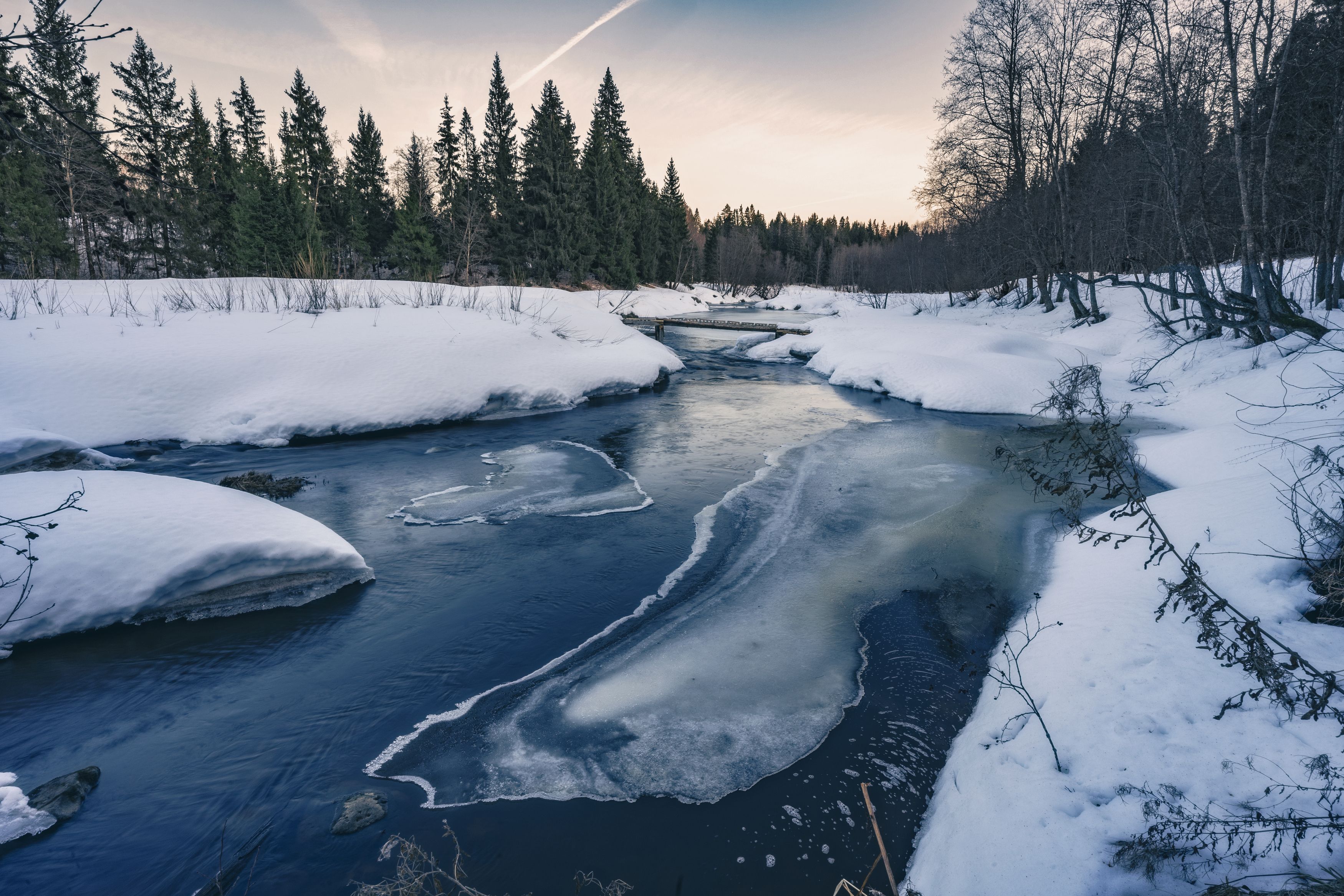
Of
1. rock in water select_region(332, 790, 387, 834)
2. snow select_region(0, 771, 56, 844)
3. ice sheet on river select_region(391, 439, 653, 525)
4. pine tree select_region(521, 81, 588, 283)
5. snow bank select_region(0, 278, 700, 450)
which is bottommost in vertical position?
rock in water select_region(332, 790, 387, 834)

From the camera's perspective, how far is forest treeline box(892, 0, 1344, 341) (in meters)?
9.48

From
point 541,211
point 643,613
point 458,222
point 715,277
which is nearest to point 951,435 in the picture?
point 643,613

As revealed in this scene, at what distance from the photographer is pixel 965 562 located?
5.86m

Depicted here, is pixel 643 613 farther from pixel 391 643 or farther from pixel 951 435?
pixel 951 435

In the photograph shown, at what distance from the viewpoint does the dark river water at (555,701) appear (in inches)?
113

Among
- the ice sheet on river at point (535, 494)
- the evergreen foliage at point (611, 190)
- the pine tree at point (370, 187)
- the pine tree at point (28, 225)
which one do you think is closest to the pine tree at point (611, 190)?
the evergreen foliage at point (611, 190)

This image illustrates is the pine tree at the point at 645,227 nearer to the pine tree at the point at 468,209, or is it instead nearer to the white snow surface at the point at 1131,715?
the pine tree at the point at 468,209

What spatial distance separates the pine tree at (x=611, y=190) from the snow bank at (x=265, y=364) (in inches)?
1120

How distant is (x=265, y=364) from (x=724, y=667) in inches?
408

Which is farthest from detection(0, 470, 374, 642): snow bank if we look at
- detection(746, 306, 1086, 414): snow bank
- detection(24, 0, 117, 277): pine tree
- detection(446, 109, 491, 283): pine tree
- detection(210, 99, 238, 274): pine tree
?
detection(446, 109, 491, 283): pine tree

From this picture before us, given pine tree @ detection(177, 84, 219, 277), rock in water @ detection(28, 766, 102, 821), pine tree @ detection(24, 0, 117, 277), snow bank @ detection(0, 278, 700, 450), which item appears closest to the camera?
pine tree @ detection(24, 0, 117, 277)

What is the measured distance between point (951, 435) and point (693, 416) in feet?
17.7

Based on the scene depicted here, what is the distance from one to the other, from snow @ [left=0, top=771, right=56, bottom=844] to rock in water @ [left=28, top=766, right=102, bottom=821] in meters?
0.02

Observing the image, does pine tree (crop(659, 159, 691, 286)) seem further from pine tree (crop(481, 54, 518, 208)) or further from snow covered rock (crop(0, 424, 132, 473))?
snow covered rock (crop(0, 424, 132, 473))
